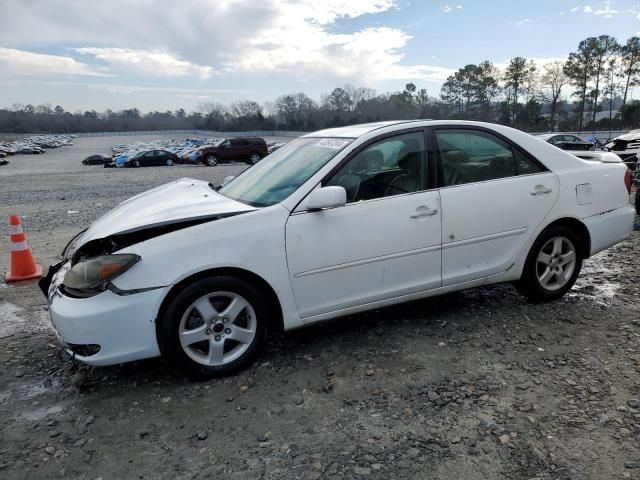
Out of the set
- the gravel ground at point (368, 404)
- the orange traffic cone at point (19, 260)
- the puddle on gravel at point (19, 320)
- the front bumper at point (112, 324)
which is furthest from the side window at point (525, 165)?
the orange traffic cone at point (19, 260)

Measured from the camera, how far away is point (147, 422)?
109 inches

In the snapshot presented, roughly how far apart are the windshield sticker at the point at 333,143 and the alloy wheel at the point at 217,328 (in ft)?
4.28

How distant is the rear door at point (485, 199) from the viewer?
11.9 ft

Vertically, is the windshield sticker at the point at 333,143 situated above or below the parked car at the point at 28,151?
above

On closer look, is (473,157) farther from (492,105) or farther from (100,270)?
(492,105)

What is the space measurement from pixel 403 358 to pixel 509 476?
3.94 feet

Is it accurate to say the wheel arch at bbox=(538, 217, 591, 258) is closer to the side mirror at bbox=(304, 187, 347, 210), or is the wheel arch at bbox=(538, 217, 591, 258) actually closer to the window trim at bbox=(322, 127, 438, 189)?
the window trim at bbox=(322, 127, 438, 189)

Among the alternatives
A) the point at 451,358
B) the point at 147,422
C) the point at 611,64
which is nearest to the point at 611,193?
the point at 451,358

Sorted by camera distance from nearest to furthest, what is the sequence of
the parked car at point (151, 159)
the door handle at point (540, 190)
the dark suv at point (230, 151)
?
the door handle at point (540, 190)
the dark suv at point (230, 151)
the parked car at point (151, 159)

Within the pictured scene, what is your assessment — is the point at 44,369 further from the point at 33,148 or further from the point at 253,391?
the point at 33,148

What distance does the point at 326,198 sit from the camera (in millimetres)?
3119

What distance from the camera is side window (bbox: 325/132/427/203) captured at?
3402 millimetres

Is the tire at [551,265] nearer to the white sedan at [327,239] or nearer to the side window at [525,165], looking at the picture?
the white sedan at [327,239]

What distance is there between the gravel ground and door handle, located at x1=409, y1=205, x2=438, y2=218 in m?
0.94
